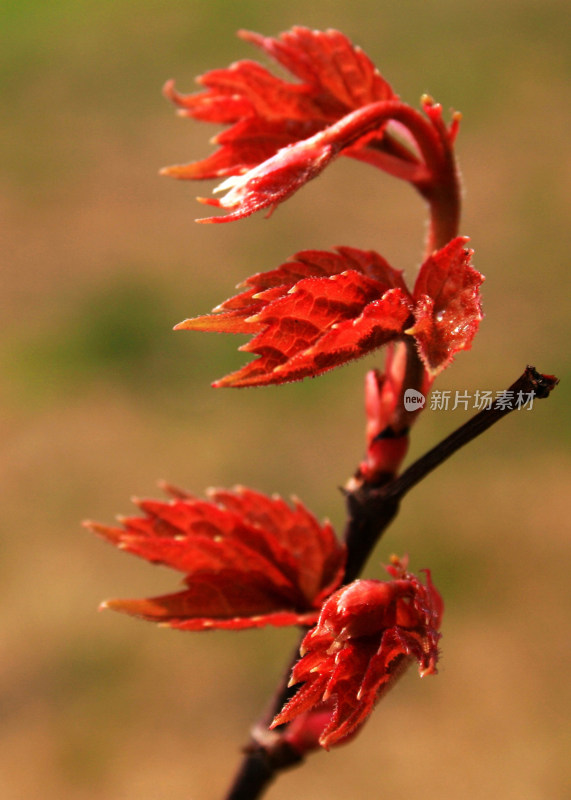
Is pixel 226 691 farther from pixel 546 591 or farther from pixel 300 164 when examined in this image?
pixel 300 164

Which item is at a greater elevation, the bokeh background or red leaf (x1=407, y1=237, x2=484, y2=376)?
red leaf (x1=407, y1=237, x2=484, y2=376)

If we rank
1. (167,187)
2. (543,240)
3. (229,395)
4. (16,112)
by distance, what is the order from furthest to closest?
(16,112), (167,187), (543,240), (229,395)

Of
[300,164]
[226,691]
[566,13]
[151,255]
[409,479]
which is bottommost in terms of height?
[226,691]

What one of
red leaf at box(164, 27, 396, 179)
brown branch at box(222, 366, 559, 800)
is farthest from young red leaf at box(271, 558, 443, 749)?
red leaf at box(164, 27, 396, 179)

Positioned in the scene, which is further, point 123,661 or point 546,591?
point 546,591

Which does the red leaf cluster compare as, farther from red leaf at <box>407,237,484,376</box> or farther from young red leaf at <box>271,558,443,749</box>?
young red leaf at <box>271,558,443,749</box>

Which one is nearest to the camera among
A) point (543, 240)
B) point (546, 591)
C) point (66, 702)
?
point (66, 702)

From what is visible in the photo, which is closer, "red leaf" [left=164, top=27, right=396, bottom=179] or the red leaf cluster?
the red leaf cluster

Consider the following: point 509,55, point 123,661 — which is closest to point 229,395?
point 123,661
